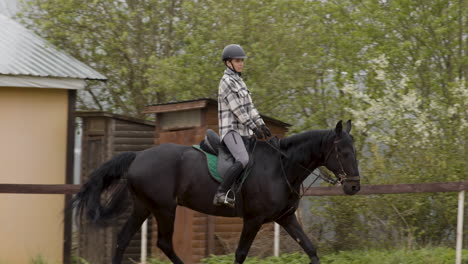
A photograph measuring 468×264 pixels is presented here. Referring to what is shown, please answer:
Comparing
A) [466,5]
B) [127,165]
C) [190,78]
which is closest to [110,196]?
[127,165]

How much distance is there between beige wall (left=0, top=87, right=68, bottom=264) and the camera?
11.9 metres

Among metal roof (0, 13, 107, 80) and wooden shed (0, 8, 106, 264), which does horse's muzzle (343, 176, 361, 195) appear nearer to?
wooden shed (0, 8, 106, 264)

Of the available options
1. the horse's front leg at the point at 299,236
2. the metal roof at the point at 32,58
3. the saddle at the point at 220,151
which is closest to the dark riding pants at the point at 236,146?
the saddle at the point at 220,151

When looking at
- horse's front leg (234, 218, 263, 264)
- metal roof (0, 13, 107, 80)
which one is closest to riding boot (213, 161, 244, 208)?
horse's front leg (234, 218, 263, 264)

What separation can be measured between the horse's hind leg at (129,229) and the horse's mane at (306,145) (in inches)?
80.1

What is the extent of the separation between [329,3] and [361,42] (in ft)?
4.17

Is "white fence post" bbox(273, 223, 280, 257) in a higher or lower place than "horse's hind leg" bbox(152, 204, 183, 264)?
lower

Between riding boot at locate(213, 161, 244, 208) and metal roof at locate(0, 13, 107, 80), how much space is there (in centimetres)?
551

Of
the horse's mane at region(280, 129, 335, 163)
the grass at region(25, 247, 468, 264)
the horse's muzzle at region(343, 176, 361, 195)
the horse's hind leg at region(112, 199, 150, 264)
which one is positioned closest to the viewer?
the horse's muzzle at region(343, 176, 361, 195)

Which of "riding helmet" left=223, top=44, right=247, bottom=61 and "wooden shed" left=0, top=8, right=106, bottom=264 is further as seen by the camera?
"wooden shed" left=0, top=8, right=106, bottom=264

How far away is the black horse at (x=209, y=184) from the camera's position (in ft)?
A: 26.2

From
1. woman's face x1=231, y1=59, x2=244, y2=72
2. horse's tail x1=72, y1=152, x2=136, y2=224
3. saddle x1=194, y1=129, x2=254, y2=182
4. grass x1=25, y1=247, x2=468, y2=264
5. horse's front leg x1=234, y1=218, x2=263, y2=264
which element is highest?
woman's face x1=231, y1=59, x2=244, y2=72

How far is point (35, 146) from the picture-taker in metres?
12.4

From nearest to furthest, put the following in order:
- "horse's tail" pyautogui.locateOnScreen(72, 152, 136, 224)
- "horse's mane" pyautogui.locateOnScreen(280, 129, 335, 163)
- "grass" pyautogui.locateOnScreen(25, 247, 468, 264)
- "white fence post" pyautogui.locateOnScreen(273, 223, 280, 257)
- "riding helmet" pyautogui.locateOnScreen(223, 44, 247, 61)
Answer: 1. "horse's mane" pyautogui.locateOnScreen(280, 129, 335, 163)
2. "riding helmet" pyautogui.locateOnScreen(223, 44, 247, 61)
3. "horse's tail" pyautogui.locateOnScreen(72, 152, 136, 224)
4. "grass" pyautogui.locateOnScreen(25, 247, 468, 264)
5. "white fence post" pyautogui.locateOnScreen(273, 223, 280, 257)
